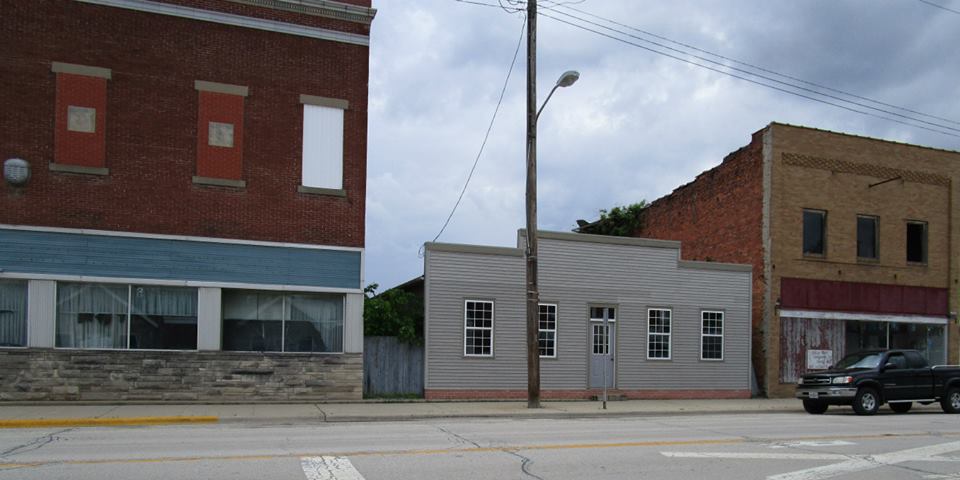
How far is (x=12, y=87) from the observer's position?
18547mm

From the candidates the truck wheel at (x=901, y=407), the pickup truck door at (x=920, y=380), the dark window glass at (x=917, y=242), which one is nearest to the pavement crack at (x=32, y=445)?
the pickup truck door at (x=920, y=380)

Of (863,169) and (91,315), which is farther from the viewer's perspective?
(863,169)

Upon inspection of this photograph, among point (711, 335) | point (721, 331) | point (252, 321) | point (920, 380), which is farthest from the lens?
point (721, 331)

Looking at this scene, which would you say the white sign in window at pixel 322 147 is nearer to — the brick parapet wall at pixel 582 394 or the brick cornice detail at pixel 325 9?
the brick cornice detail at pixel 325 9

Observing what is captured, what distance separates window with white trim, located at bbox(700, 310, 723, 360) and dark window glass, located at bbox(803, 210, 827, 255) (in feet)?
13.5

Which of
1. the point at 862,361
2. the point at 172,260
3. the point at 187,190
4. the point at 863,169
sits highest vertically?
the point at 863,169

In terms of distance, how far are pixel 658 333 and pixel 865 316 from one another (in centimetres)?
814

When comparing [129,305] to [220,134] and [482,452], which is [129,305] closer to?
[220,134]

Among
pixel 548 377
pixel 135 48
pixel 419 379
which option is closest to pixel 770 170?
pixel 548 377

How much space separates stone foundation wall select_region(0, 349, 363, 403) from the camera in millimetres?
18250

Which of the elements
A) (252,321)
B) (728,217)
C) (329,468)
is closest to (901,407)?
(728,217)

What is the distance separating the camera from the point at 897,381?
68.7 feet

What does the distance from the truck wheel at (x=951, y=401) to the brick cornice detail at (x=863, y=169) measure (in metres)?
8.28

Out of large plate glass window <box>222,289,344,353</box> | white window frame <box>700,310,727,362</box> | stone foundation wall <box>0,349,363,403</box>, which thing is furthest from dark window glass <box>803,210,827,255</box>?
large plate glass window <box>222,289,344,353</box>
